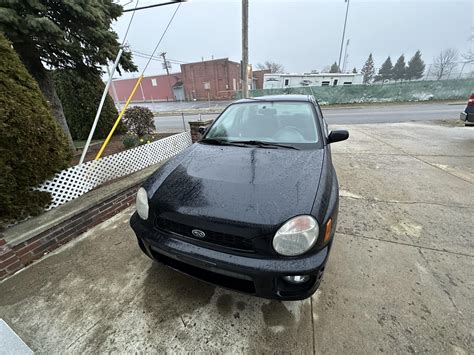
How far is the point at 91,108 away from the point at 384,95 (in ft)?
77.5

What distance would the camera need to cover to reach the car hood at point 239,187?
138 centimetres

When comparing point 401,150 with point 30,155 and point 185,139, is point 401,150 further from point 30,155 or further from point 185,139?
point 30,155

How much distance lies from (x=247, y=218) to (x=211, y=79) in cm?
3615

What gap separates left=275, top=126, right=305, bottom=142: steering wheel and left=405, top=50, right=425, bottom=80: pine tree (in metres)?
67.0

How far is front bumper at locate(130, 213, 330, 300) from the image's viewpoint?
4.36 feet

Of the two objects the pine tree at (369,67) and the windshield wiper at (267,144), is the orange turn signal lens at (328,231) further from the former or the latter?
the pine tree at (369,67)

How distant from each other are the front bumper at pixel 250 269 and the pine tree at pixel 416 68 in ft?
224

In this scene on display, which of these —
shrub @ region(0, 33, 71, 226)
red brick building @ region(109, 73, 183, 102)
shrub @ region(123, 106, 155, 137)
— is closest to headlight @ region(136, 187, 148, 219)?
shrub @ region(0, 33, 71, 226)

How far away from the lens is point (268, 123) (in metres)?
2.58

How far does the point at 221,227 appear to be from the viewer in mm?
1393

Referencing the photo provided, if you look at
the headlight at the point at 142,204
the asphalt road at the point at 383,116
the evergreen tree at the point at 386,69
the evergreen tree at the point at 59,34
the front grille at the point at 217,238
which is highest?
the evergreen tree at the point at 386,69

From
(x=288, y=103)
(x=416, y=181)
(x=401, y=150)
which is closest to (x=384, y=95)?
(x=401, y=150)

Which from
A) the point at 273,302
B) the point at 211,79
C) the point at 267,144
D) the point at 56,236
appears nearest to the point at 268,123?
the point at 267,144

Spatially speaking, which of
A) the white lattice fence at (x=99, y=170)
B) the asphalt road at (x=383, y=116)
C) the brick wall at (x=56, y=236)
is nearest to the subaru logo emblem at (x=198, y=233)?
the brick wall at (x=56, y=236)
